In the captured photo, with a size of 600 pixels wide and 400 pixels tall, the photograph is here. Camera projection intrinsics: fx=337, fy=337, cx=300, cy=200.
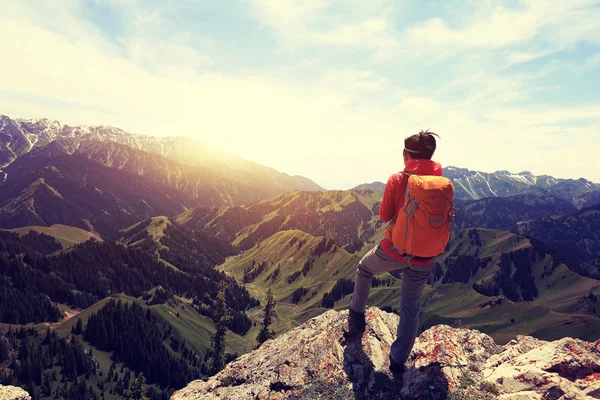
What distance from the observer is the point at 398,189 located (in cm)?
1168

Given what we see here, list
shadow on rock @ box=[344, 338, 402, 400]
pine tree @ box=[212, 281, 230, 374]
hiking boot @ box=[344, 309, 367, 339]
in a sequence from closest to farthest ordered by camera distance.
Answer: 1. shadow on rock @ box=[344, 338, 402, 400]
2. hiking boot @ box=[344, 309, 367, 339]
3. pine tree @ box=[212, 281, 230, 374]

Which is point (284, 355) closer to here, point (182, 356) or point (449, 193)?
point (449, 193)

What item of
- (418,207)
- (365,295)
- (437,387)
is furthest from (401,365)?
(418,207)

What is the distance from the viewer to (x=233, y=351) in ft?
647

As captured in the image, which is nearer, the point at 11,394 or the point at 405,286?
the point at 405,286

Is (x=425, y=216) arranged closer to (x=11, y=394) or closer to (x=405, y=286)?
(x=405, y=286)

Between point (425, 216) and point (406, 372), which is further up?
point (425, 216)

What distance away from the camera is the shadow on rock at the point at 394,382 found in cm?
1265

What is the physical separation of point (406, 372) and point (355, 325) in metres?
2.96

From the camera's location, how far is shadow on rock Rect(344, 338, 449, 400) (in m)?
12.6

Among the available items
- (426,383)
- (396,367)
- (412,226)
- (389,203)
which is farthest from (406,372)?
(389,203)

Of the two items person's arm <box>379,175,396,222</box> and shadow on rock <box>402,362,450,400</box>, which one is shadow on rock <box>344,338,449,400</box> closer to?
shadow on rock <box>402,362,450,400</box>

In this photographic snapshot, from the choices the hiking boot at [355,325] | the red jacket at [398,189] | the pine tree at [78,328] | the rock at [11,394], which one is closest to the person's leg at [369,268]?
the hiking boot at [355,325]

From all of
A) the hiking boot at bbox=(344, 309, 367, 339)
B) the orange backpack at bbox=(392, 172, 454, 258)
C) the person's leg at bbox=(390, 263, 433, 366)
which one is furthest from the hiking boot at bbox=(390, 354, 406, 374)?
the orange backpack at bbox=(392, 172, 454, 258)
